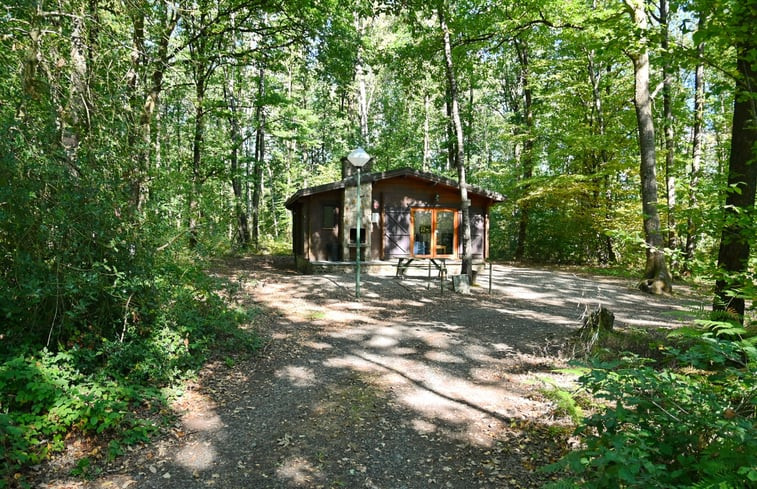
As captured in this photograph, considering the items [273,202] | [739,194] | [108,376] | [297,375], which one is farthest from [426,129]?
[108,376]

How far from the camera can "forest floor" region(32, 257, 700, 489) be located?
2.99m

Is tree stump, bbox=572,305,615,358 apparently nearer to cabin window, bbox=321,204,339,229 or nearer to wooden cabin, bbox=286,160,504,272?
wooden cabin, bbox=286,160,504,272

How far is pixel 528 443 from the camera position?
11.1 ft

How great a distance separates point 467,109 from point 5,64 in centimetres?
2404

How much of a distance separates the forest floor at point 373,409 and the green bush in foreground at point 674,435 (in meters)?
0.97

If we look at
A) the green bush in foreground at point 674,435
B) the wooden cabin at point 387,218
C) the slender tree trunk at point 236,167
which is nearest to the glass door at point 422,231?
the wooden cabin at point 387,218

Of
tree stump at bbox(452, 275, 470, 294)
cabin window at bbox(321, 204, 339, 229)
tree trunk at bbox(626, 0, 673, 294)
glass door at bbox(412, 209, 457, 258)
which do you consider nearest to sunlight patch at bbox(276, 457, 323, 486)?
tree stump at bbox(452, 275, 470, 294)

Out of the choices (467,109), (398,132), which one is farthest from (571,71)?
(398,132)

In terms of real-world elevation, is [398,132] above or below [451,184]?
above

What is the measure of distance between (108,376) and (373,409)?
2488 mm

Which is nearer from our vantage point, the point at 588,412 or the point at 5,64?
the point at 5,64

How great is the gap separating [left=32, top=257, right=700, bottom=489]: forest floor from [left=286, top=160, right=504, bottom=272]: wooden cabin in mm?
6838

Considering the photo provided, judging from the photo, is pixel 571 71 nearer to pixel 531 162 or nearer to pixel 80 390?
pixel 531 162

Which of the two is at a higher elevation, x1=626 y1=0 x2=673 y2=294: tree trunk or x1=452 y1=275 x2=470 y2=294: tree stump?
x1=626 y1=0 x2=673 y2=294: tree trunk
